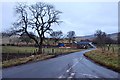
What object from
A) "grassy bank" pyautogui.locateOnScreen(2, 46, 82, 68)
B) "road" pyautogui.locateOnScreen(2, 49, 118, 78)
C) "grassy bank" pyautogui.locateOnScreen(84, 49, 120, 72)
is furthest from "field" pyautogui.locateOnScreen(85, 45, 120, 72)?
"grassy bank" pyautogui.locateOnScreen(2, 46, 82, 68)

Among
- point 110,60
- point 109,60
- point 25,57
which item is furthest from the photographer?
point 25,57

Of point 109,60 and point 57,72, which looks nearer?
point 57,72

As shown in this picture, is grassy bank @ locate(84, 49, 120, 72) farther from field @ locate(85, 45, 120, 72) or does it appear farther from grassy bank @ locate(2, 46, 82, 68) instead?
grassy bank @ locate(2, 46, 82, 68)

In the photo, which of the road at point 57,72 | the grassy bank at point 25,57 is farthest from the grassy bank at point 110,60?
the grassy bank at point 25,57

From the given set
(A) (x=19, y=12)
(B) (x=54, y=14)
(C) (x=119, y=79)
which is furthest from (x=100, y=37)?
(C) (x=119, y=79)

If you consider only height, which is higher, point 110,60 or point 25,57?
point 110,60

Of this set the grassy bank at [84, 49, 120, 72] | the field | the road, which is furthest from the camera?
the field

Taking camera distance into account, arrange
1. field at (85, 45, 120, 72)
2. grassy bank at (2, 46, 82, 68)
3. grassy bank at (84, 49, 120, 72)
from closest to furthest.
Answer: grassy bank at (84, 49, 120, 72) < field at (85, 45, 120, 72) < grassy bank at (2, 46, 82, 68)

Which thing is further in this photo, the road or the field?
the field

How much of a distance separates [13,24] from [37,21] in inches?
224

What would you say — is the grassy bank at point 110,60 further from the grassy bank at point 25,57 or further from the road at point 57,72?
the grassy bank at point 25,57

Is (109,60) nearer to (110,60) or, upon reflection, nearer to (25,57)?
(110,60)

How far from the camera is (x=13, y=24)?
203 ft

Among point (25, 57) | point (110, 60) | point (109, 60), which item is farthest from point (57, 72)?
Answer: point (25, 57)
